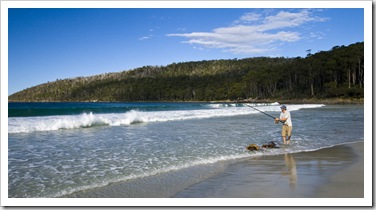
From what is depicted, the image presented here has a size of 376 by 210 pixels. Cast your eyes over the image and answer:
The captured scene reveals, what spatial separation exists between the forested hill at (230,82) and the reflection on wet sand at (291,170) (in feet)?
167

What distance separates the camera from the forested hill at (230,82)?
255 feet

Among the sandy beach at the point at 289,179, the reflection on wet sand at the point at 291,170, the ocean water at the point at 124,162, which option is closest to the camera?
the sandy beach at the point at 289,179

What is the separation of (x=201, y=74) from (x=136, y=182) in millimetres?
168903

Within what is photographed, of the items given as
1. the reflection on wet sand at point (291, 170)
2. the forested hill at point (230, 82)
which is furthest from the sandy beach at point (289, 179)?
the forested hill at point (230, 82)

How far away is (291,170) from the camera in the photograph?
6.64m

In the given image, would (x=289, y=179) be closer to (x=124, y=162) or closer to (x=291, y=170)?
(x=291, y=170)

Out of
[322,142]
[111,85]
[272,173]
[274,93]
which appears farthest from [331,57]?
[111,85]

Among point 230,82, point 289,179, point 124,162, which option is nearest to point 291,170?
point 289,179

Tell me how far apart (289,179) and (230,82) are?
132 metres

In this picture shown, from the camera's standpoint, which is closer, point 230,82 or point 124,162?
point 124,162

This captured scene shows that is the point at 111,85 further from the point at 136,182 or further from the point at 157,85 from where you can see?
the point at 136,182

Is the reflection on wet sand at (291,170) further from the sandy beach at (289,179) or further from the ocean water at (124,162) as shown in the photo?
the ocean water at (124,162)

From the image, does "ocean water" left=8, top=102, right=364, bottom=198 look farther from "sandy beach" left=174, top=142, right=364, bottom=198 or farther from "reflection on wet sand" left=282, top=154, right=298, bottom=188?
"reflection on wet sand" left=282, top=154, right=298, bottom=188

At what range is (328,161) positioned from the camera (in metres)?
7.64
